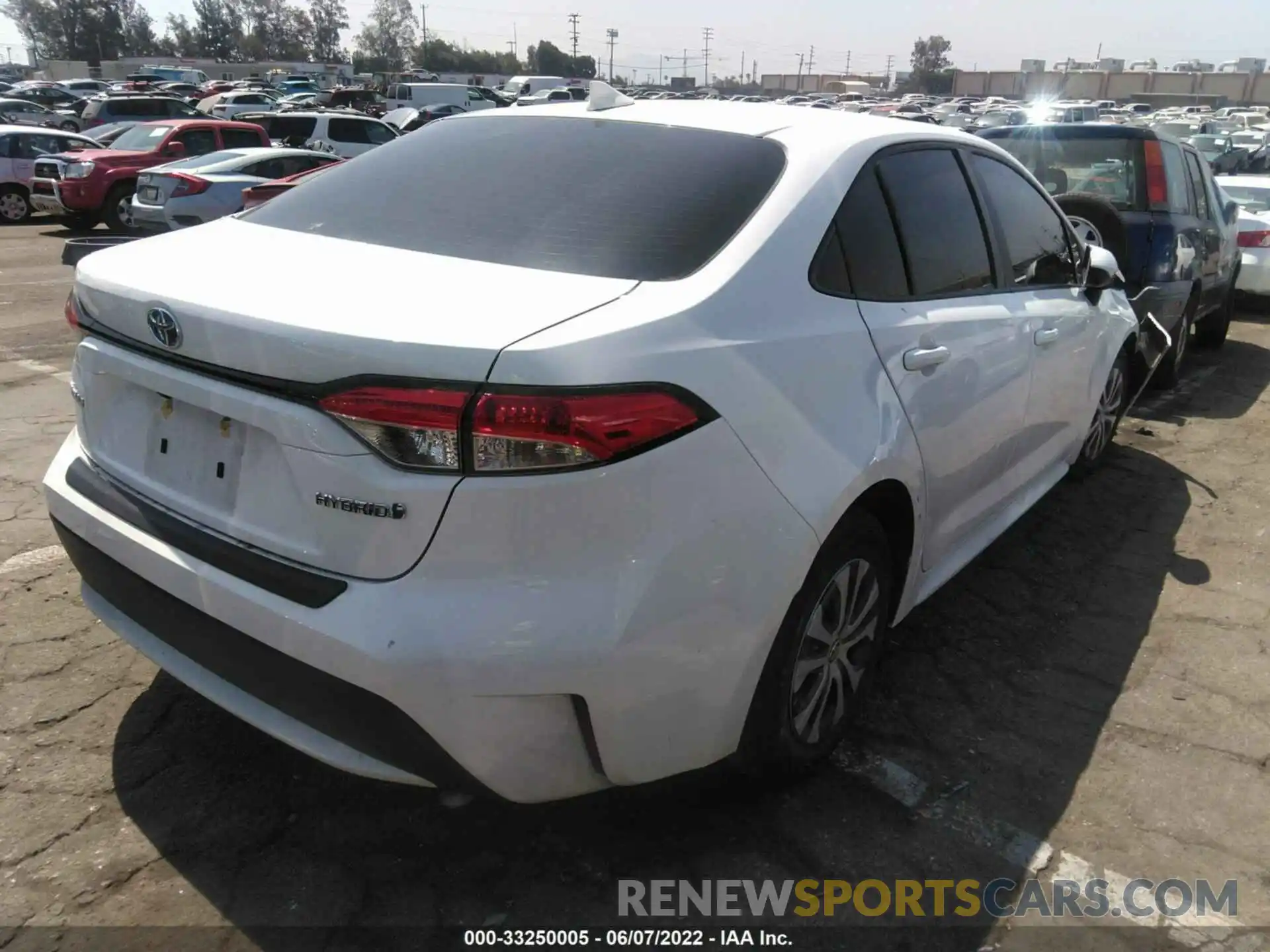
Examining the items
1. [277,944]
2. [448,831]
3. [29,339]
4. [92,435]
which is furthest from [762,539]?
[29,339]

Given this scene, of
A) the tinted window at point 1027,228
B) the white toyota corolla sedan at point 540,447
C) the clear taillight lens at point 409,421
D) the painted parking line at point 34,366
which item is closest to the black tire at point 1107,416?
the tinted window at point 1027,228

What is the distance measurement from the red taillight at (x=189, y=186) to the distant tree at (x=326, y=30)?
113838 millimetres

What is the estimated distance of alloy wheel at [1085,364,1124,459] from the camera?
195 inches

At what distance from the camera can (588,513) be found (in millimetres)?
1881

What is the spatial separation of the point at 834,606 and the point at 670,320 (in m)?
0.97

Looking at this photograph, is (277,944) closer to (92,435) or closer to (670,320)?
(92,435)

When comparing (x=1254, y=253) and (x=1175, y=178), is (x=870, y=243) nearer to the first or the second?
(x=1175, y=178)

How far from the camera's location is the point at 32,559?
384cm

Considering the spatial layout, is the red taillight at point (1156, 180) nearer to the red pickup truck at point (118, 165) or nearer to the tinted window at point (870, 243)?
the tinted window at point (870, 243)

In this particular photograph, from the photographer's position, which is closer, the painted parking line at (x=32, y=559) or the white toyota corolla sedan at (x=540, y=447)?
the white toyota corolla sedan at (x=540, y=447)

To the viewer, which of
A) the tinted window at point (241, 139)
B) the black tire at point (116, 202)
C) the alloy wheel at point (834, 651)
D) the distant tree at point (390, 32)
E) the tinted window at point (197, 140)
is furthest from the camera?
the distant tree at point (390, 32)

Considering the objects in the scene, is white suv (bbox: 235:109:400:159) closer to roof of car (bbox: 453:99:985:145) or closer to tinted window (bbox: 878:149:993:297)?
roof of car (bbox: 453:99:985:145)

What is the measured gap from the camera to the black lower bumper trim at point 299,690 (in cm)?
196

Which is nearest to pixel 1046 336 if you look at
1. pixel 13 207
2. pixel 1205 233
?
pixel 1205 233
